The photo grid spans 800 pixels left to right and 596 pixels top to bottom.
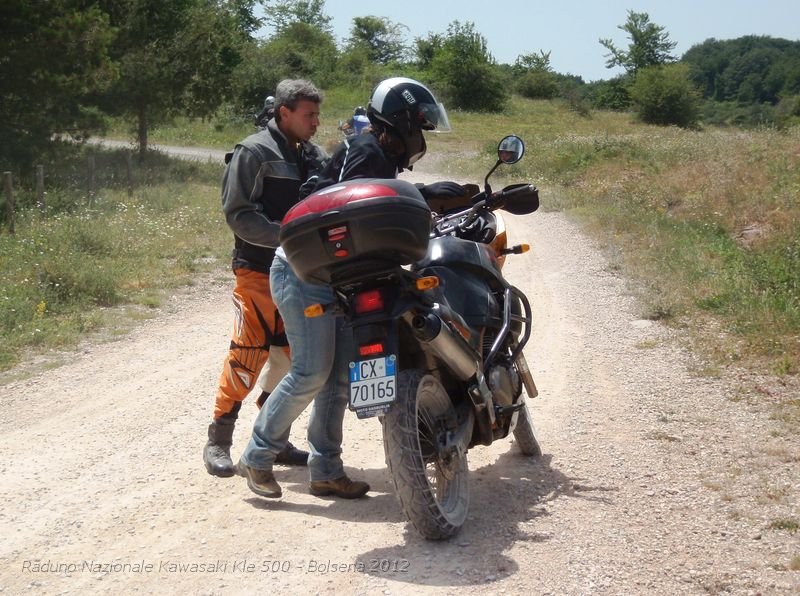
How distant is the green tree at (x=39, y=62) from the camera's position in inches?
616

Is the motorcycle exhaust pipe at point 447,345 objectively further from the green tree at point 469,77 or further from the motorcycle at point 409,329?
the green tree at point 469,77

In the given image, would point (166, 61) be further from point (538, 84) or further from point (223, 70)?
point (538, 84)

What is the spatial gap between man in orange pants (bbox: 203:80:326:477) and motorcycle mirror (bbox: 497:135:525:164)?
98 centimetres

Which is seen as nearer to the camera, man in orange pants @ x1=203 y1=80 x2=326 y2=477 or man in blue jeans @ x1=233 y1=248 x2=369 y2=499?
man in blue jeans @ x1=233 y1=248 x2=369 y2=499

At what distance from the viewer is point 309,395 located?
14.4ft

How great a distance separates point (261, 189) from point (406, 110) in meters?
0.97

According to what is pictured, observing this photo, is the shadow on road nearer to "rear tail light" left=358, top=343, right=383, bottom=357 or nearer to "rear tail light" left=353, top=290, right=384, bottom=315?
"rear tail light" left=358, top=343, right=383, bottom=357

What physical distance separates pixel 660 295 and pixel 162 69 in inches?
691

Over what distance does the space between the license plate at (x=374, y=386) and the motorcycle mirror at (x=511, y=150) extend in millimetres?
1364

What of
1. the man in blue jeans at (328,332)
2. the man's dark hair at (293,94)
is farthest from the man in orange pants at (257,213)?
the man in blue jeans at (328,332)

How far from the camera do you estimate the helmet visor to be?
430 centimetres

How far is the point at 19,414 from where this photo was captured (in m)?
6.31

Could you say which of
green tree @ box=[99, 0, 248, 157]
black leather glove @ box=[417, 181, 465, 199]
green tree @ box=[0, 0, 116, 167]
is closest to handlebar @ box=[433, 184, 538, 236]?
black leather glove @ box=[417, 181, 465, 199]

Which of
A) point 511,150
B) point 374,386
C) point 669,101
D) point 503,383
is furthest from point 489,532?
point 669,101
